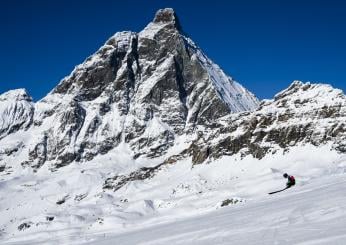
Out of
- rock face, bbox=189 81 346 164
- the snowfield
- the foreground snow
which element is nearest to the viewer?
the foreground snow

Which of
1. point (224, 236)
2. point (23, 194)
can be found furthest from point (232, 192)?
point (23, 194)

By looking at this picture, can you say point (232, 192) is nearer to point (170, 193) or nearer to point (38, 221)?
point (170, 193)

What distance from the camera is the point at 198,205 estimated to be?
284 feet

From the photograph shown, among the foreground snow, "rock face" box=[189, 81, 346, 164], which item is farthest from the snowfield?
"rock face" box=[189, 81, 346, 164]

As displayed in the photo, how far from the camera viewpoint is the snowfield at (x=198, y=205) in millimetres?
11367

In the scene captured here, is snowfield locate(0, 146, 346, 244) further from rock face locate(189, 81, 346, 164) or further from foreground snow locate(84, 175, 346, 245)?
rock face locate(189, 81, 346, 164)

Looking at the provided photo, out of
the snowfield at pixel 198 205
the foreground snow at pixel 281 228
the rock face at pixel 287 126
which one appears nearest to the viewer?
the foreground snow at pixel 281 228

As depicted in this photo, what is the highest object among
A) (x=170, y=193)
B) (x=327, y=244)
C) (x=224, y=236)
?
(x=170, y=193)

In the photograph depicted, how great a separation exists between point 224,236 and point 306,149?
10659cm

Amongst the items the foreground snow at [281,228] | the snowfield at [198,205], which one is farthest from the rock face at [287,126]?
the foreground snow at [281,228]

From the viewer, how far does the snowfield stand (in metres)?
11.4

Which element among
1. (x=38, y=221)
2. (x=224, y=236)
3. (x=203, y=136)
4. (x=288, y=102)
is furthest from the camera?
(x=203, y=136)

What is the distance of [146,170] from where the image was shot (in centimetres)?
16088

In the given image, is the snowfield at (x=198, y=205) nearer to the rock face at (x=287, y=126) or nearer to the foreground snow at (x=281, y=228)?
the foreground snow at (x=281, y=228)
